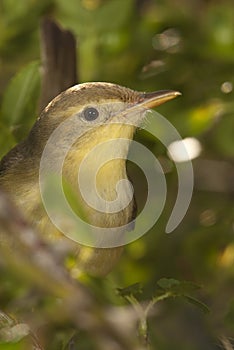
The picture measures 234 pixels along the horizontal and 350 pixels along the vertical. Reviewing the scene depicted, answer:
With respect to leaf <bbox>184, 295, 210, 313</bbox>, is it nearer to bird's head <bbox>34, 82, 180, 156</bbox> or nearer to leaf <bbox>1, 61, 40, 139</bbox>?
bird's head <bbox>34, 82, 180, 156</bbox>

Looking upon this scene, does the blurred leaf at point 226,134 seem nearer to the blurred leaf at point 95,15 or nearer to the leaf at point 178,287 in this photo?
the blurred leaf at point 95,15

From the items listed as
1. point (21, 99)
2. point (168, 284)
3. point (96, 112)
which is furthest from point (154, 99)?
point (168, 284)

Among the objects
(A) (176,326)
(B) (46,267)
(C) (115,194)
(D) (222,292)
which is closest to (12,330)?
(B) (46,267)

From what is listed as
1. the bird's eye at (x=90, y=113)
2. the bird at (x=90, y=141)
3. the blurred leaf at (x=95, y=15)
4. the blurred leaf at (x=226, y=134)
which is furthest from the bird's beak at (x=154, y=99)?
the blurred leaf at (x=95, y=15)

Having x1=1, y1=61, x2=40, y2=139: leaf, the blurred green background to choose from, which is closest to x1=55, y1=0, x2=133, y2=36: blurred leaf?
the blurred green background

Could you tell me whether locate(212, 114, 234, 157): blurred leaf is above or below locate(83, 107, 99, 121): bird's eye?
below

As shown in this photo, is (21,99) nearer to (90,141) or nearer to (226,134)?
(90,141)

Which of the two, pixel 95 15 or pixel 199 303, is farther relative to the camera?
pixel 95 15
